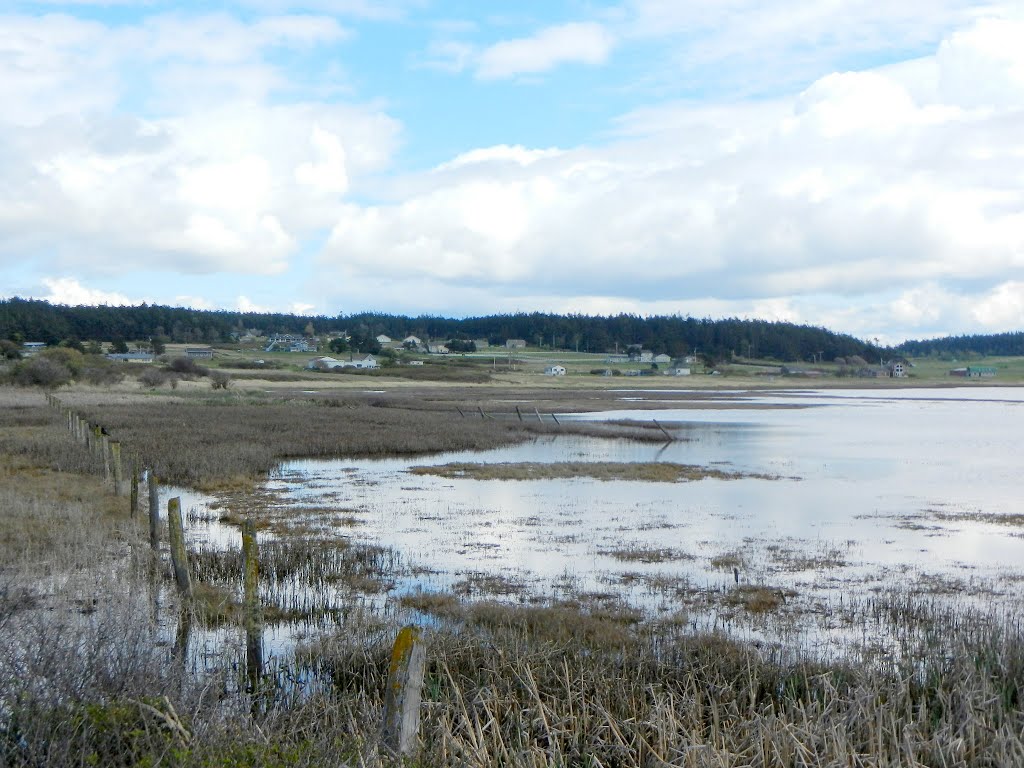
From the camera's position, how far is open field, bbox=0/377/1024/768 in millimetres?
6184

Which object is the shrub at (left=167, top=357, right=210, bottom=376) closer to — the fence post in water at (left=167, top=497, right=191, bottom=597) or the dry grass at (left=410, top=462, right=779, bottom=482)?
the dry grass at (left=410, top=462, right=779, bottom=482)

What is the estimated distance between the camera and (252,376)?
10494 cm

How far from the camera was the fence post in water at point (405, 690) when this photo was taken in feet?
20.1

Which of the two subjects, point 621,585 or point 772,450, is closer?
point 621,585

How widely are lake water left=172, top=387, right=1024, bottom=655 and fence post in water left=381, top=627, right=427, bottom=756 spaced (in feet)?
25.6

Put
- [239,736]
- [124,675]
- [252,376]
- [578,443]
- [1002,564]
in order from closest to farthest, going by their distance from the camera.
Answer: [239,736], [124,675], [1002,564], [578,443], [252,376]

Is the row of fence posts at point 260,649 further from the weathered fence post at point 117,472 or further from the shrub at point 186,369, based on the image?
the shrub at point 186,369

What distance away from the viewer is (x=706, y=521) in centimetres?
2298

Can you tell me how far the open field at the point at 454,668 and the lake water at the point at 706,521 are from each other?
1.44 feet

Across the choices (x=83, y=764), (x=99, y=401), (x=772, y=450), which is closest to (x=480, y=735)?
(x=83, y=764)

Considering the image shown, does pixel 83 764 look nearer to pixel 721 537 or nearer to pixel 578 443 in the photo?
pixel 721 537

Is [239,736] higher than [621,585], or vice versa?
[239,736]

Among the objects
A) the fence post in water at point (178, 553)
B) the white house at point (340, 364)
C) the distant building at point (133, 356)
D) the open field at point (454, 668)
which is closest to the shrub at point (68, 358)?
the distant building at point (133, 356)

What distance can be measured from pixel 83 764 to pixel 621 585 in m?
11.2
